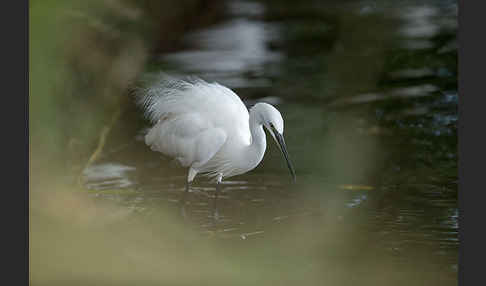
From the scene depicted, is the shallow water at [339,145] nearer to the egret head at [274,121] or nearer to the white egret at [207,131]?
the white egret at [207,131]

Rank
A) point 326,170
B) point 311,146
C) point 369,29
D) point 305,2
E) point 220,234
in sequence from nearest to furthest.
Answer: point 220,234 → point 326,170 → point 311,146 → point 369,29 → point 305,2

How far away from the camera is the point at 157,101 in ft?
16.5

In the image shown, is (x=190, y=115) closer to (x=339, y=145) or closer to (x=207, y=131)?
(x=207, y=131)

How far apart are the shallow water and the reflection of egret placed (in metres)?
0.28

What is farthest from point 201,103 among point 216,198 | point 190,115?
point 216,198

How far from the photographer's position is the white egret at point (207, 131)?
15.3ft

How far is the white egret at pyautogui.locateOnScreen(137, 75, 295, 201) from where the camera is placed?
15.3 feet

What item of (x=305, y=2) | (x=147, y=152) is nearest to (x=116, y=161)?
(x=147, y=152)

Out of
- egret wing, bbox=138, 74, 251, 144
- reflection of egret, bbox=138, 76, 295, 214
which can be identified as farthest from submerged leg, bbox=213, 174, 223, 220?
egret wing, bbox=138, 74, 251, 144

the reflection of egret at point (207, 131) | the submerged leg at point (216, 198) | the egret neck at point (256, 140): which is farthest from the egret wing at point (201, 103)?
the submerged leg at point (216, 198)

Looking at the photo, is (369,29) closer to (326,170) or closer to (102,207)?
(326,170)

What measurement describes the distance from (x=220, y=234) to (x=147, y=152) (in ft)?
4.59

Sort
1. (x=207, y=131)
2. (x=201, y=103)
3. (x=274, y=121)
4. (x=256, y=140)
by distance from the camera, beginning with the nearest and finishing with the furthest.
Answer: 1. (x=274, y=121)
2. (x=256, y=140)
3. (x=207, y=131)
4. (x=201, y=103)

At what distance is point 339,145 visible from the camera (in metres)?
5.68
